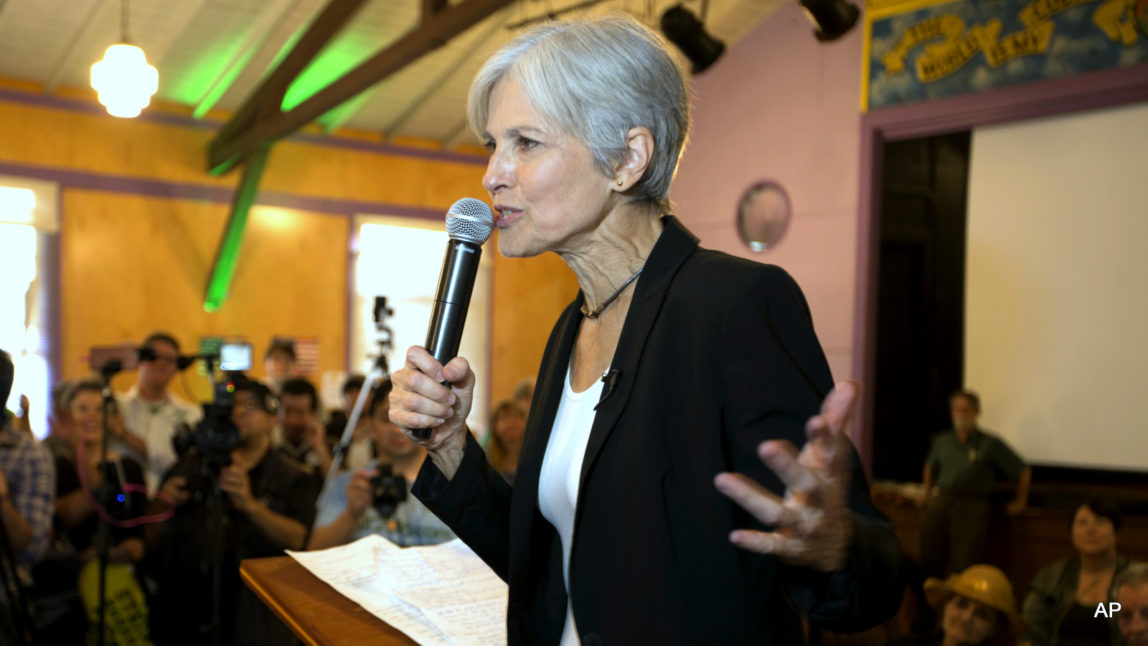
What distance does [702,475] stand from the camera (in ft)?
3.17

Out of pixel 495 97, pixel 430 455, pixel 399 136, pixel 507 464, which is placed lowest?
pixel 507 464

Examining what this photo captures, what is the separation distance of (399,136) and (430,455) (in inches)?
325

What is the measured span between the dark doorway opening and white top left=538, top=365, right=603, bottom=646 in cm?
608

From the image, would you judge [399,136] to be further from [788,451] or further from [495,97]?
[788,451]

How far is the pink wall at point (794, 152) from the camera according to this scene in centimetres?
684

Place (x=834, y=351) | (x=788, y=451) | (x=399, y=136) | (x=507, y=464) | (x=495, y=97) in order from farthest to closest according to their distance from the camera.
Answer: (x=399, y=136) → (x=834, y=351) → (x=507, y=464) → (x=495, y=97) → (x=788, y=451)

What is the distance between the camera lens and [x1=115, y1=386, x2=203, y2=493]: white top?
17.1 ft

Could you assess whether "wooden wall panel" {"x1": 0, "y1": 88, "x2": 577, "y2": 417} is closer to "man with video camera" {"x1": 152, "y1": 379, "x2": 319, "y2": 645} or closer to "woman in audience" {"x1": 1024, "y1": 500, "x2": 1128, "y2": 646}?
"man with video camera" {"x1": 152, "y1": 379, "x2": 319, "y2": 645}

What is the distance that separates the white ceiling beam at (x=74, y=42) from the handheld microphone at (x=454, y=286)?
6.17m

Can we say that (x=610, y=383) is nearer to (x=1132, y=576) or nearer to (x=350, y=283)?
(x=1132, y=576)

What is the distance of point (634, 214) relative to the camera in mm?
1241

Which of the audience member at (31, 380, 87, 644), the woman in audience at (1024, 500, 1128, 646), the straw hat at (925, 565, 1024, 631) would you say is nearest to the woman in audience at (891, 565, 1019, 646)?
the straw hat at (925, 565, 1024, 631)

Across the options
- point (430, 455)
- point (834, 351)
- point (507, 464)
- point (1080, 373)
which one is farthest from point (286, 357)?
point (430, 455)

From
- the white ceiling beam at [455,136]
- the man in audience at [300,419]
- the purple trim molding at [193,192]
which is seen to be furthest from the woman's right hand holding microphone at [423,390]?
the white ceiling beam at [455,136]
